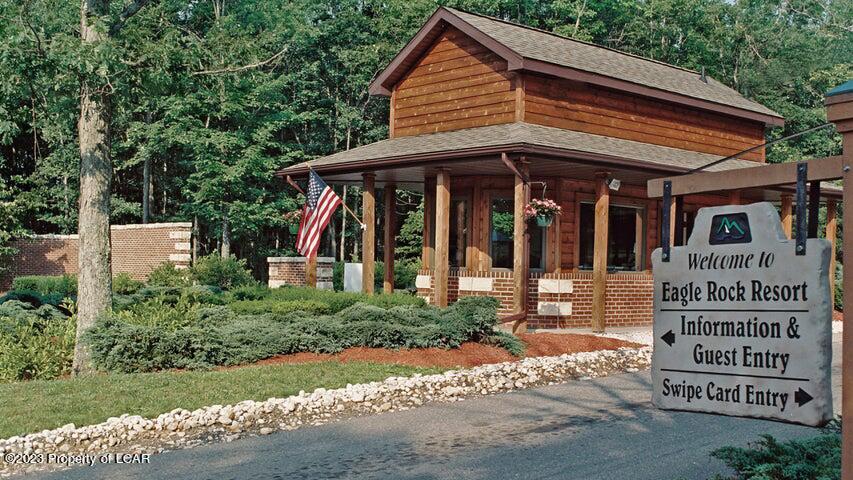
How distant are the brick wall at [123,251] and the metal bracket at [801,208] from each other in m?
27.5

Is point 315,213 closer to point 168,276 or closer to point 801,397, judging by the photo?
point 168,276

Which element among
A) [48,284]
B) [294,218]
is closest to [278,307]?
[294,218]

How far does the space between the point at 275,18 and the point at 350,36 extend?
14.9 ft

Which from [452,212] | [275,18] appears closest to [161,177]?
[275,18]

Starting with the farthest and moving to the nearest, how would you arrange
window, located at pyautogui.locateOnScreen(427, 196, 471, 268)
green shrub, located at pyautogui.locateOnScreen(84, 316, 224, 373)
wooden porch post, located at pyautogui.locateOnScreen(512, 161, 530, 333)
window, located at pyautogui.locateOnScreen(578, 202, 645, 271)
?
1. window, located at pyautogui.locateOnScreen(578, 202, 645, 271)
2. window, located at pyautogui.locateOnScreen(427, 196, 471, 268)
3. wooden porch post, located at pyautogui.locateOnScreen(512, 161, 530, 333)
4. green shrub, located at pyautogui.locateOnScreen(84, 316, 224, 373)

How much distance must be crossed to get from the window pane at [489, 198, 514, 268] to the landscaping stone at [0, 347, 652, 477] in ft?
20.7

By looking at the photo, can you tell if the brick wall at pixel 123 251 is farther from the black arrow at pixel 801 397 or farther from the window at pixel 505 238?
the black arrow at pixel 801 397

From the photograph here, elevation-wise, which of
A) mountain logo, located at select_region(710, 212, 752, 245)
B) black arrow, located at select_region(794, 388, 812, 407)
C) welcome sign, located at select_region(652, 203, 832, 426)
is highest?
mountain logo, located at select_region(710, 212, 752, 245)

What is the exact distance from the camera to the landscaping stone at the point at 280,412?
7.74 m

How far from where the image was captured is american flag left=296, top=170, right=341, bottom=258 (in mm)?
17703

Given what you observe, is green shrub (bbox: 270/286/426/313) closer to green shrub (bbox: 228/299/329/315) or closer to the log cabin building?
green shrub (bbox: 228/299/329/315)

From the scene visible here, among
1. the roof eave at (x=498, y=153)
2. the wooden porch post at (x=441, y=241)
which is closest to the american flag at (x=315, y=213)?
the roof eave at (x=498, y=153)

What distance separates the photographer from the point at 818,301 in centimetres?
372

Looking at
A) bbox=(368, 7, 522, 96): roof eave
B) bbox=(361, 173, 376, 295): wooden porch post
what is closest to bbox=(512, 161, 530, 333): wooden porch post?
bbox=(368, 7, 522, 96): roof eave
